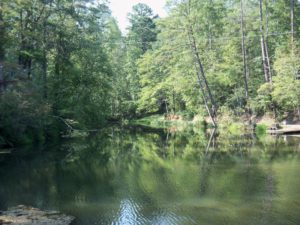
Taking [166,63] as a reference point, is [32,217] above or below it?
below

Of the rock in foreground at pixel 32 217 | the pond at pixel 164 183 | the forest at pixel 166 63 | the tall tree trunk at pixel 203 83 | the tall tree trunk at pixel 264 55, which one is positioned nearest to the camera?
the rock in foreground at pixel 32 217

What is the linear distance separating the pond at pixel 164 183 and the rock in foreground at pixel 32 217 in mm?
430

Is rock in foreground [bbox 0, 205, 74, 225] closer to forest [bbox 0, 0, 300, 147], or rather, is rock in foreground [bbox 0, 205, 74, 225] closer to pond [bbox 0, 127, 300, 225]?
pond [bbox 0, 127, 300, 225]

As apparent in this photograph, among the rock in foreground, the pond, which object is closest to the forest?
the pond

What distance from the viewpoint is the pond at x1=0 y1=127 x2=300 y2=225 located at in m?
12.5

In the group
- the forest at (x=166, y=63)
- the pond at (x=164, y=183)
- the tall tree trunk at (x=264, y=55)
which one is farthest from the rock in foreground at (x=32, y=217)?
the tall tree trunk at (x=264, y=55)

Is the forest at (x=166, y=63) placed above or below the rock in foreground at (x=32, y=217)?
above

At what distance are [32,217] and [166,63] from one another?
40931mm

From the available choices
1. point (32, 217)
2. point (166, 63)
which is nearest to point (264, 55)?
point (166, 63)

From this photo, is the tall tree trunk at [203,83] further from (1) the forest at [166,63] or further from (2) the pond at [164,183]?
(2) the pond at [164,183]

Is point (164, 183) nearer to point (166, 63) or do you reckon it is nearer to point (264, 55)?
point (264, 55)

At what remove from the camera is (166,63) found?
51719 millimetres

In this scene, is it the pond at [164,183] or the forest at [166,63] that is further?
the forest at [166,63]

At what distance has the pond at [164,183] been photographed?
12.5 meters
